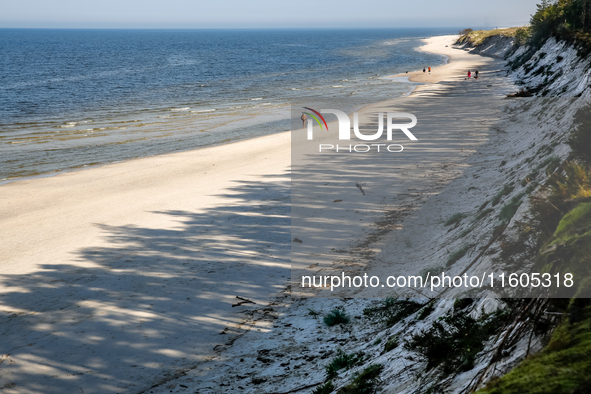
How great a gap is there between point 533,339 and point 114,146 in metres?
25.7

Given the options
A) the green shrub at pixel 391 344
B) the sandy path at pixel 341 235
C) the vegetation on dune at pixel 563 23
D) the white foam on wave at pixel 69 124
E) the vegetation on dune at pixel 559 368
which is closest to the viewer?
the vegetation on dune at pixel 559 368

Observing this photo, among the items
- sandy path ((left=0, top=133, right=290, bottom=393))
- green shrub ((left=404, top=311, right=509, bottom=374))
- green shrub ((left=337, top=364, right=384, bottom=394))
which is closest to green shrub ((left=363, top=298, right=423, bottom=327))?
green shrub ((left=404, top=311, right=509, bottom=374))

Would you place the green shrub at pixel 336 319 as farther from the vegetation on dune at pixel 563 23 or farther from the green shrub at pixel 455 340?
the vegetation on dune at pixel 563 23

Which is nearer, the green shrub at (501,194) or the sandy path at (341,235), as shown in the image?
the sandy path at (341,235)

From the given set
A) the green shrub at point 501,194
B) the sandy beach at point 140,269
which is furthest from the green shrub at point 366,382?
the green shrub at point 501,194

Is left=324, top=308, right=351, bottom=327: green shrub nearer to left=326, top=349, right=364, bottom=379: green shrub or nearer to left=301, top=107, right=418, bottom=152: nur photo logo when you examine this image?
left=326, top=349, right=364, bottom=379: green shrub

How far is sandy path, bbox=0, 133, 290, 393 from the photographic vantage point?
6977mm

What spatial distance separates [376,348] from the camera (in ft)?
18.6

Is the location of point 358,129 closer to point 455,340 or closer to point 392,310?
point 392,310

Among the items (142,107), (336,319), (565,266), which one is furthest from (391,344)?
(142,107)

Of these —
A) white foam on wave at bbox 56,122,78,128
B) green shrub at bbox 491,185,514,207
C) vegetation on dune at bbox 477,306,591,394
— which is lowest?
green shrub at bbox 491,185,514,207

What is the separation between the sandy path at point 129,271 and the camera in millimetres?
6977

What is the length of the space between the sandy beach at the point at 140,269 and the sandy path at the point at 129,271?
29mm

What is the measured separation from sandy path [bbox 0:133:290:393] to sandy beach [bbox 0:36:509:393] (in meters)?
0.03
